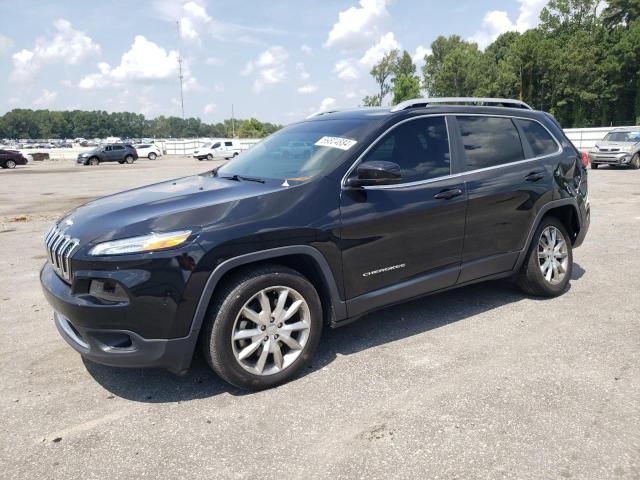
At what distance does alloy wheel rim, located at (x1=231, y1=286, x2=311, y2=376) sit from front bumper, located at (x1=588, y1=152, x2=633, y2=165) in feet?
66.7

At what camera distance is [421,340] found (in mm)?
4043

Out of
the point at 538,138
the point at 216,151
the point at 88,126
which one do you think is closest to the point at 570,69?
the point at 216,151

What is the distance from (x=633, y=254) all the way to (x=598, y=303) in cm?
236

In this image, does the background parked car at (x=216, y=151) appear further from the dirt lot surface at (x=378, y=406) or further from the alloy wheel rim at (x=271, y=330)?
the alloy wheel rim at (x=271, y=330)

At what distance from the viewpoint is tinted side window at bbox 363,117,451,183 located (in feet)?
12.6

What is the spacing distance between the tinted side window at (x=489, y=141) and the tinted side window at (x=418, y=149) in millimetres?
239

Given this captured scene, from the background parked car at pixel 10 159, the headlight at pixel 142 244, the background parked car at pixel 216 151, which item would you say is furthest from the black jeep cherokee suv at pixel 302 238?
the background parked car at pixel 216 151

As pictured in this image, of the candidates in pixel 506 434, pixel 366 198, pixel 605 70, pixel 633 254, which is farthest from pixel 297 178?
pixel 605 70

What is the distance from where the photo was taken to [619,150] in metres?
20.0

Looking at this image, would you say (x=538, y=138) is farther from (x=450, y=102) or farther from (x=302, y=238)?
(x=302, y=238)

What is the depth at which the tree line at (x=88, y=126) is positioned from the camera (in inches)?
6245

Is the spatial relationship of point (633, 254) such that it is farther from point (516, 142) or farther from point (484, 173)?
point (484, 173)

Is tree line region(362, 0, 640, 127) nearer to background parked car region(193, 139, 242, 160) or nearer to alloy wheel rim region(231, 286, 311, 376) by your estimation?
background parked car region(193, 139, 242, 160)

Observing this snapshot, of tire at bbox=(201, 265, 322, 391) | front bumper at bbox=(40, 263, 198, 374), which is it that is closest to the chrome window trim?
tire at bbox=(201, 265, 322, 391)
